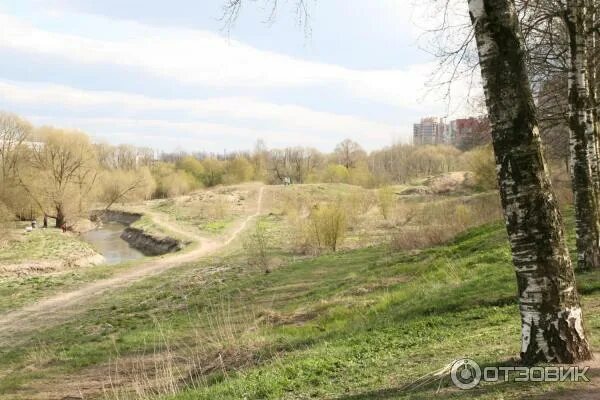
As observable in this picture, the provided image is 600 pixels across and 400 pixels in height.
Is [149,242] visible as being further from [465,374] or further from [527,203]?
[527,203]

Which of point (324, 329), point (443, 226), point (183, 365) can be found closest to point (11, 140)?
point (443, 226)

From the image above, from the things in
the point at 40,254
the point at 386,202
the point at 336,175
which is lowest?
the point at 40,254

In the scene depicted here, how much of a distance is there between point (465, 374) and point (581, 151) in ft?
20.5

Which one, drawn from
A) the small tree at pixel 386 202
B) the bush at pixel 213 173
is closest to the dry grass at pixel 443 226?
the small tree at pixel 386 202

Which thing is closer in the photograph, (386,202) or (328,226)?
(328,226)

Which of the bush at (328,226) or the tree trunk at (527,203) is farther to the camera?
the bush at (328,226)

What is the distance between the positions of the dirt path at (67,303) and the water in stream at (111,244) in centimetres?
733

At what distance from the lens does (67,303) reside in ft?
73.0

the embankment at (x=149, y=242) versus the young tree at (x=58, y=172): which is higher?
the young tree at (x=58, y=172)

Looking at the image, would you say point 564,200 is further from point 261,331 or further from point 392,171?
point 392,171

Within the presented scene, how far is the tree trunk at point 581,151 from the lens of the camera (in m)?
9.21

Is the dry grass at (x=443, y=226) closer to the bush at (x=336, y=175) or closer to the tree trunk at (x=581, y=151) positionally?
the tree trunk at (x=581, y=151)

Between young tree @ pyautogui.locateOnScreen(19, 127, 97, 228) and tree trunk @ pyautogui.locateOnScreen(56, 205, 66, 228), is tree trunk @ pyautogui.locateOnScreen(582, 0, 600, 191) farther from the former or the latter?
tree trunk @ pyautogui.locateOnScreen(56, 205, 66, 228)

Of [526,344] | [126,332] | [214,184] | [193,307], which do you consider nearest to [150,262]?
[193,307]
